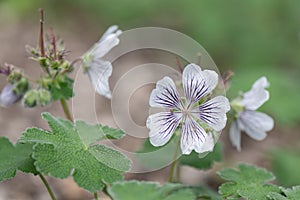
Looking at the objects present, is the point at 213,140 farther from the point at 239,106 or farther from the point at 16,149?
the point at 16,149

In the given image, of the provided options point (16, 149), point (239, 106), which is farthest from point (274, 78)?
point (16, 149)

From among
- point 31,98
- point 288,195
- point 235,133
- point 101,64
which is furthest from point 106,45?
point 288,195

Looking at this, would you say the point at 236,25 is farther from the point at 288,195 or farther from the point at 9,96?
the point at 288,195

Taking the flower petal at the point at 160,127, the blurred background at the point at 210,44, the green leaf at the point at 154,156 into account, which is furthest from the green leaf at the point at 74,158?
the blurred background at the point at 210,44

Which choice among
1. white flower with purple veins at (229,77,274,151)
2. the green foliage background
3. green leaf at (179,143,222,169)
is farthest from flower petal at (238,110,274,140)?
the green foliage background

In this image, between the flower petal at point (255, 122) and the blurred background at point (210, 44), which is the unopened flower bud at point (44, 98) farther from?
the blurred background at point (210, 44)

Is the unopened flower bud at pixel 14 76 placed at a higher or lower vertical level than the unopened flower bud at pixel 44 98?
higher
